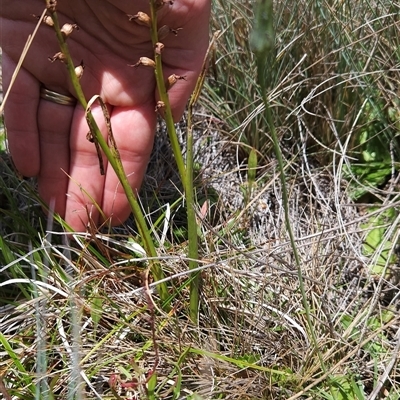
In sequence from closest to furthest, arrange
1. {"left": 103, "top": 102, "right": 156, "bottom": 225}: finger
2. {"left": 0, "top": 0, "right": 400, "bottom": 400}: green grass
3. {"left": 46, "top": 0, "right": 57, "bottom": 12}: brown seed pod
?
{"left": 46, "top": 0, "right": 57, "bottom": 12}: brown seed pod < {"left": 0, "top": 0, "right": 400, "bottom": 400}: green grass < {"left": 103, "top": 102, "right": 156, "bottom": 225}: finger

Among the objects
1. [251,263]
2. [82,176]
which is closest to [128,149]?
[82,176]

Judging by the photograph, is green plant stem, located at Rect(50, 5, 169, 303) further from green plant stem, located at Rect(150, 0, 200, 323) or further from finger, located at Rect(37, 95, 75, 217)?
finger, located at Rect(37, 95, 75, 217)

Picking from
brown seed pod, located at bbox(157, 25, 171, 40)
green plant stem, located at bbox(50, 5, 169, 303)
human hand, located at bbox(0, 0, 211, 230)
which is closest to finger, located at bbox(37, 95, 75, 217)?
human hand, located at bbox(0, 0, 211, 230)

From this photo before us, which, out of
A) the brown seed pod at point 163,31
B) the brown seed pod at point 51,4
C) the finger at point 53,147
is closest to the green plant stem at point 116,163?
the brown seed pod at point 51,4

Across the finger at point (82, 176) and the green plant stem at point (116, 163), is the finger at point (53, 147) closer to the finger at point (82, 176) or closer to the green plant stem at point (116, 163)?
the finger at point (82, 176)

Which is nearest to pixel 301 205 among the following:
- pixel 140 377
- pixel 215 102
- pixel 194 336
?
pixel 215 102

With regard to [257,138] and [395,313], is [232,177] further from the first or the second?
[395,313]

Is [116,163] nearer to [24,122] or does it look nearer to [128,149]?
[128,149]
